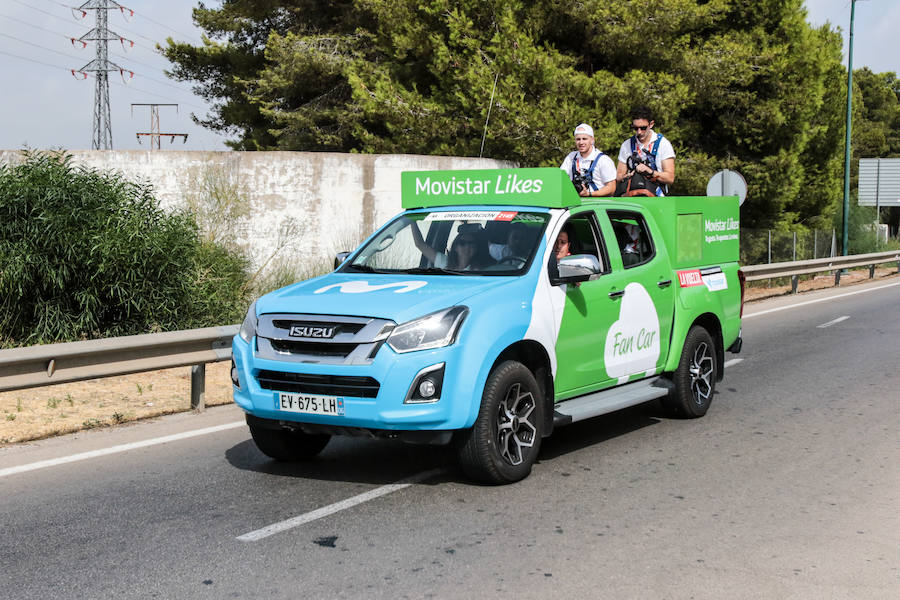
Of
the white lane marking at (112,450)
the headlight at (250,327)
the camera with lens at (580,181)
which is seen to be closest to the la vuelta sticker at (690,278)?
the camera with lens at (580,181)

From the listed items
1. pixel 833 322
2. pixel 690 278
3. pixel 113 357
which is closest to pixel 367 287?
pixel 113 357

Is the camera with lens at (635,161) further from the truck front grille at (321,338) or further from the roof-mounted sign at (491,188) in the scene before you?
the truck front grille at (321,338)

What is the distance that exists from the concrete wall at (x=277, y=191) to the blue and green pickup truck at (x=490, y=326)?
8.08 meters

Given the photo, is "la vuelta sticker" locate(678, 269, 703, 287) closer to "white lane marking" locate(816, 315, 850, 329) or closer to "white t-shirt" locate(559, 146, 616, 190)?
"white t-shirt" locate(559, 146, 616, 190)

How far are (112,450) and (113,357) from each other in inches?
41.3

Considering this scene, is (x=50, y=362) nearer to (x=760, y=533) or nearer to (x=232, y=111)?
(x=760, y=533)

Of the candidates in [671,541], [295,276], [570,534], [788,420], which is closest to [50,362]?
[570,534]

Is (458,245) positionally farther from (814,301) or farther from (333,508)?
(814,301)

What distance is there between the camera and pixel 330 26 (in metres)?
28.7

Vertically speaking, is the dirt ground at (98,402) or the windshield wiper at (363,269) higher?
the windshield wiper at (363,269)

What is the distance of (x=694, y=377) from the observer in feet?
28.0

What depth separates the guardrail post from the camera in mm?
8969

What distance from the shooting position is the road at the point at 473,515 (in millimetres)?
4664

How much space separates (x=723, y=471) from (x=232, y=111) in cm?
2555
